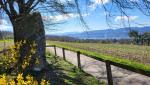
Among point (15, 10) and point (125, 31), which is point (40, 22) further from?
point (125, 31)

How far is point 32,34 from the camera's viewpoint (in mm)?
16906

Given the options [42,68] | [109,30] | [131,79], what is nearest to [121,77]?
[131,79]

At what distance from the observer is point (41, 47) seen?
1741 centimetres

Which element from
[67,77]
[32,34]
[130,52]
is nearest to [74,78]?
[67,77]

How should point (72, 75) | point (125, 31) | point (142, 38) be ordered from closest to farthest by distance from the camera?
point (125, 31), point (72, 75), point (142, 38)

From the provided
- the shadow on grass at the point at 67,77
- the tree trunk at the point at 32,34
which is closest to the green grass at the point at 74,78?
the shadow on grass at the point at 67,77

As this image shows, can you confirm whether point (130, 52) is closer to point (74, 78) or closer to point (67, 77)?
point (67, 77)

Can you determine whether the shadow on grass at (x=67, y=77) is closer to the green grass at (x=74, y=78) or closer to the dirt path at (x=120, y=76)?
the green grass at (x=74, y=78)

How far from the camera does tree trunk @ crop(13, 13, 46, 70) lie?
16.4 metres

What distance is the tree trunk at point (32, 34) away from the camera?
1636 cm

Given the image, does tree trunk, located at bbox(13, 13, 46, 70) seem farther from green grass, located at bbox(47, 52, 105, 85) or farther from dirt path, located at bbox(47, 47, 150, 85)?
dirt path, located at bbox(47, 47, 150, 85)

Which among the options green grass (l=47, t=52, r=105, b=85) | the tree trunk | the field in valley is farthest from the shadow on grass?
the field in valley

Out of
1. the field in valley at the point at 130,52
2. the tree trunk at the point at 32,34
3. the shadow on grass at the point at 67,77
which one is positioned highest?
the tree trunk at the point at 32,34

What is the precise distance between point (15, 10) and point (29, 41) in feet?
4.98
